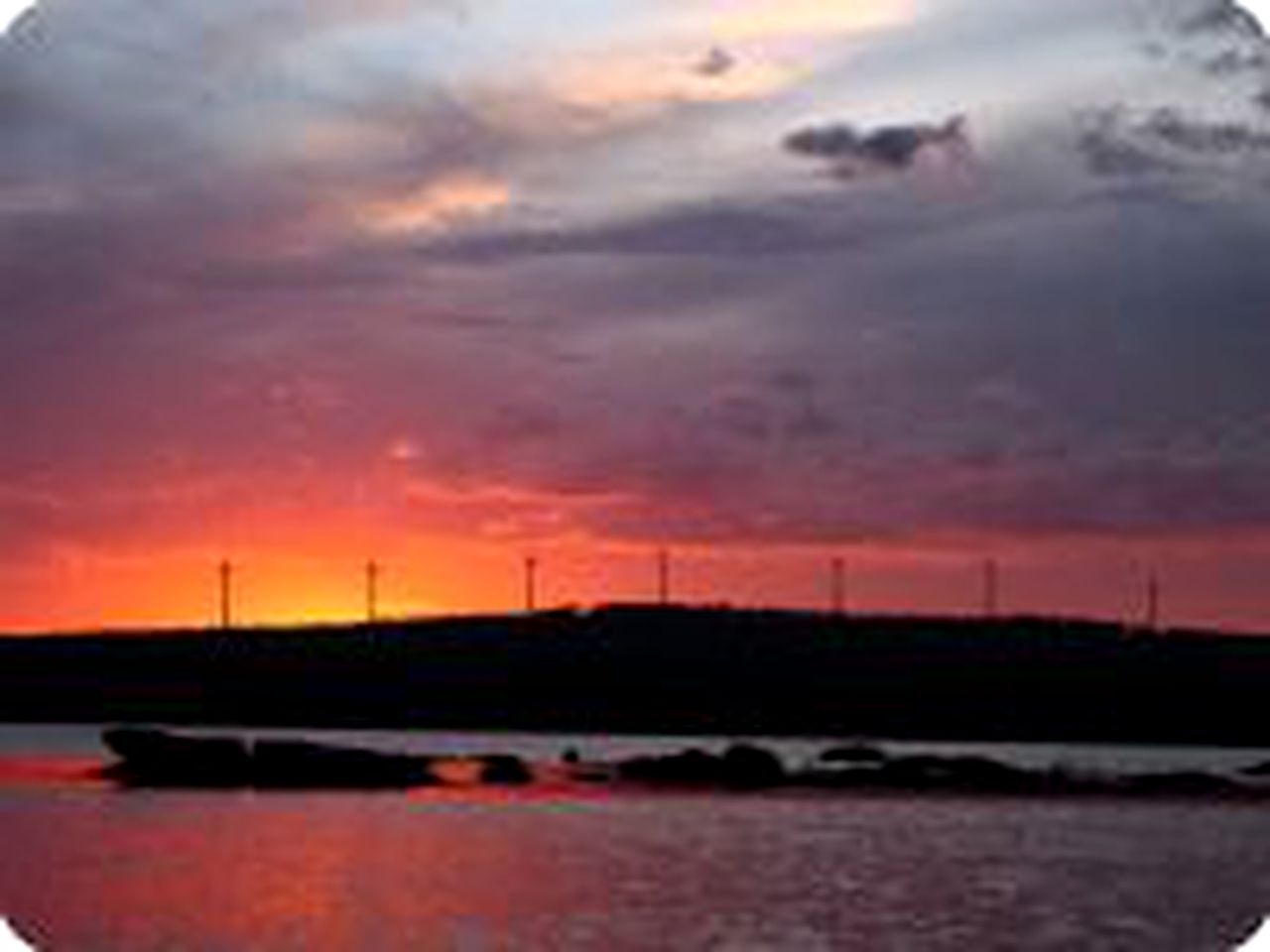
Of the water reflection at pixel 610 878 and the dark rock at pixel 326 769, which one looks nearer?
the water reflection at pixel 610 878

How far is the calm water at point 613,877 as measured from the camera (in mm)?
22281

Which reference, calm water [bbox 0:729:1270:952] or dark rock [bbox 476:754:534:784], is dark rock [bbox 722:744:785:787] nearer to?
dark rock [bbox 476:754:534:784]

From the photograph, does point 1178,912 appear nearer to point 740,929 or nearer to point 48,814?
point 740,929

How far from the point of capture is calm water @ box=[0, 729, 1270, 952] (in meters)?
22.3

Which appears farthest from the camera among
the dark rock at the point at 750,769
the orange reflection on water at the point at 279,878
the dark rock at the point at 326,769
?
the dark rock at the point at 750,769

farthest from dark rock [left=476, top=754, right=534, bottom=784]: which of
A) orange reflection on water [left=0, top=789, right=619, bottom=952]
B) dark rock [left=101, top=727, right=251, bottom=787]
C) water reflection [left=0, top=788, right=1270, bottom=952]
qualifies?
orange reflection on water [left=0, top=789, right=619, bottom=952]

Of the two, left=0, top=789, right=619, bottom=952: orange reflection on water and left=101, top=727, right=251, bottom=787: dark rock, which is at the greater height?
left=101, top=727, right=251, bottom=787: dark rock

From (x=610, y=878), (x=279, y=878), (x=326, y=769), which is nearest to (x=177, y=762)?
(x=326, y=769)

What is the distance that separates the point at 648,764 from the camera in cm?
5431

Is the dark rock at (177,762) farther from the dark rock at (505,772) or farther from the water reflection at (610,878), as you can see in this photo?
the water reflection at (610,878)

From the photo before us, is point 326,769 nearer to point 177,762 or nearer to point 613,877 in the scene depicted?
point 177,762

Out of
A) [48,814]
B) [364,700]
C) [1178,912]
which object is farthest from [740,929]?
[364,700]

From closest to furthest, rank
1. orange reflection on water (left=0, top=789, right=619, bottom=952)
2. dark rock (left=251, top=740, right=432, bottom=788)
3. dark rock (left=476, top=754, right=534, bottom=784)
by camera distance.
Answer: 1. orange reflection on water (left=0, top=789, right=619, bottom=952)
2. dark rock (left=251, top=740, right=432, bottom=788)
3. dark rock (left=476, top=754, right=534, bottom=784)

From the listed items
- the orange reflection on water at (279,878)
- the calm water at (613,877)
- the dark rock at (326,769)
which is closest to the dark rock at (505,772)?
the dark rock at (326,769)
